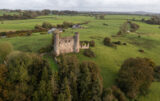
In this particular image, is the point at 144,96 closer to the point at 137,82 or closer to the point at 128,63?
the point at 137,82

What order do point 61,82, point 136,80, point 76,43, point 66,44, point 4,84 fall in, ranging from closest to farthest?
point 4,84
point 61,82
point 136,80
point 66,44
point 76,43

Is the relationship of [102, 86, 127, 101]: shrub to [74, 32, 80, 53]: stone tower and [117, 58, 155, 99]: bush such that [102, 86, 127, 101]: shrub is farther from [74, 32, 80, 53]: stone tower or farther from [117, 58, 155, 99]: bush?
[74, 32, 80, 53]: stone tower

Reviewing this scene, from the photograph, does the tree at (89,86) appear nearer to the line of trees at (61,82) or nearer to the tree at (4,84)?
the line of trees at (61,82)

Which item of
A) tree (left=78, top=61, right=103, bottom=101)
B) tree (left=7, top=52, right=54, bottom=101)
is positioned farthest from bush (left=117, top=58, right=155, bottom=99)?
tree (left=7, top=52, right=54, bottom=101)

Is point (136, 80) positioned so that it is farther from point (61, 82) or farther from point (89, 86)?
point (61, 82)

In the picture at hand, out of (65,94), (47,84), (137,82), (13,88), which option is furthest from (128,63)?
(13,88)

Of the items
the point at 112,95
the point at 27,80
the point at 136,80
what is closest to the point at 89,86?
the point at 112,95

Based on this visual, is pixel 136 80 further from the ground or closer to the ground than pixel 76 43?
closer to the ground

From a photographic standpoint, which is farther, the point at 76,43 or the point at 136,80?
the point at 76,43
